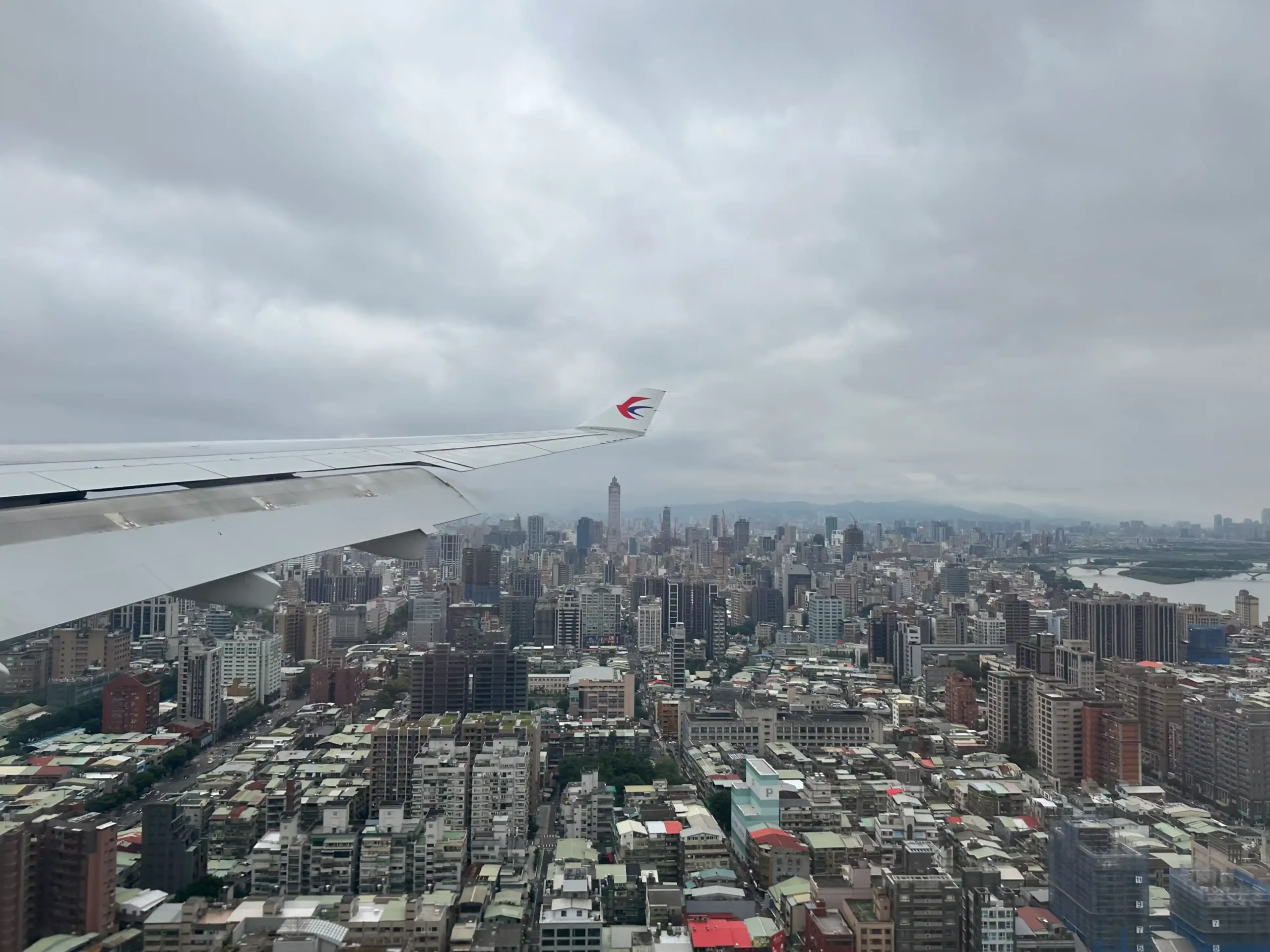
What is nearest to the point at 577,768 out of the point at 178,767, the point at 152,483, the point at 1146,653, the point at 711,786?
the point at 711,786

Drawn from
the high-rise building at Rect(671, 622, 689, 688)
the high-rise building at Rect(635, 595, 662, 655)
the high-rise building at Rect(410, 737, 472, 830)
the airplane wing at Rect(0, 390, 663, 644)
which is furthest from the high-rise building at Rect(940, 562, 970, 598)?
the airplane wing at Rect(0, 390, 663, 644)

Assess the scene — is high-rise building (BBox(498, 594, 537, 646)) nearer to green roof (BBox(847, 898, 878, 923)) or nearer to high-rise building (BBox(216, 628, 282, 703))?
high-rise building (BBox(216, 628, 282, 703))

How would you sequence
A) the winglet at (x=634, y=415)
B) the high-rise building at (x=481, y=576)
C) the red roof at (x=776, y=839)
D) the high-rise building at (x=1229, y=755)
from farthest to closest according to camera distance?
the high-rise building at (x=481, y=576) < the high-rise building at (x=1229, y=755) < the red roof at (x=776, y=839) < the winglet at (x=634, y=415)

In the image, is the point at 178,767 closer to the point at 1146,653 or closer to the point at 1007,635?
the point at 1146,653

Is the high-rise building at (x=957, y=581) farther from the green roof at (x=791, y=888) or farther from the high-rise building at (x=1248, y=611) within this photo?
the green roof at (x=791, y=888)

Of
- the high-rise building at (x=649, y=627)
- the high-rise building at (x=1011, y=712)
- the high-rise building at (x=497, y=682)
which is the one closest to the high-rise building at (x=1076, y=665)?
the high-rise building at (x=1011, y=712)

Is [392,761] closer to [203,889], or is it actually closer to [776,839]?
[203,889]
